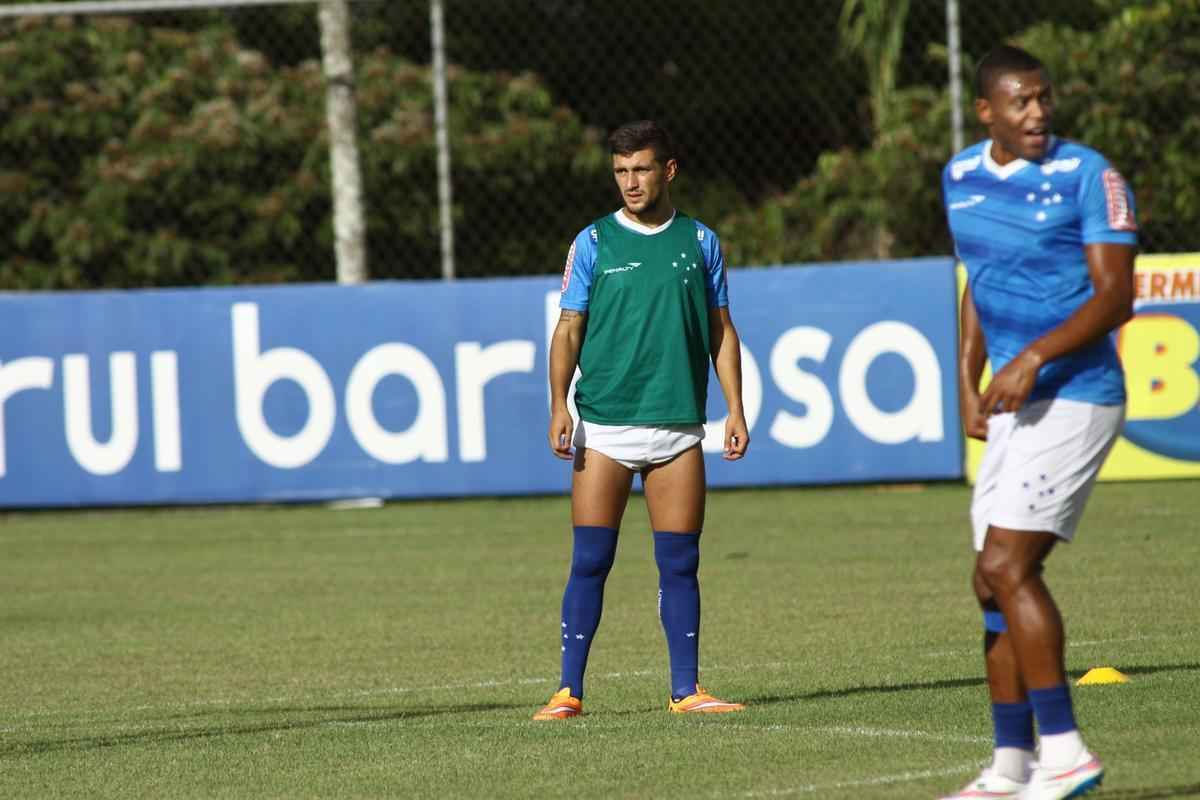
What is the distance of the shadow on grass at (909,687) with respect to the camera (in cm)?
796

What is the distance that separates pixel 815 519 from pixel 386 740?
29.9ft

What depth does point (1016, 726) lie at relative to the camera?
572cm

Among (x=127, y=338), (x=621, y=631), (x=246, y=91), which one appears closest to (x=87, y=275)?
(x=246, y=91)

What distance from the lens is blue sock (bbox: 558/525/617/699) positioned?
25.5ft

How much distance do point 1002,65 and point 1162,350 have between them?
38.8 ft

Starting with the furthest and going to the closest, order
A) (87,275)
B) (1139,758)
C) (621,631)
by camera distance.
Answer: (87,275) → (621,631) → (1139,758)

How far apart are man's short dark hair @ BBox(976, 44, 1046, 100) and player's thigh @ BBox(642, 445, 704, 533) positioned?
2.35m

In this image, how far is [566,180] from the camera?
2677 cm

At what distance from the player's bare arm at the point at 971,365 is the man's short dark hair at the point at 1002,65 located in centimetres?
54

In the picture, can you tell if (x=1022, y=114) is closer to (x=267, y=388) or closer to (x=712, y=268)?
(x=712, y=268)

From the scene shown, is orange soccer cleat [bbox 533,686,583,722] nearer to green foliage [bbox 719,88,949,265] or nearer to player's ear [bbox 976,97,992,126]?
player's ear [bbox 976,97,992,126]

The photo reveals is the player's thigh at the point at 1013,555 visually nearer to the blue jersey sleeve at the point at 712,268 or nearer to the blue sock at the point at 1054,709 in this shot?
the blue sock at the point at 1054,709

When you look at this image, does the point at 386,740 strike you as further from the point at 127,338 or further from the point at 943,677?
the point at 127,338

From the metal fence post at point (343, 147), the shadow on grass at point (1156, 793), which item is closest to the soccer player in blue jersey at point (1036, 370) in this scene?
the shadow on grass at point (1156, 793)
